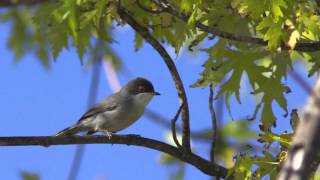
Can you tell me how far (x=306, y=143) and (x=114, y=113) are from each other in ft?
15.5

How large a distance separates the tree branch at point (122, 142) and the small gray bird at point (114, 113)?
1.85m

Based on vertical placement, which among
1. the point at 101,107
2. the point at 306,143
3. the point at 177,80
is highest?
the point at 101,107

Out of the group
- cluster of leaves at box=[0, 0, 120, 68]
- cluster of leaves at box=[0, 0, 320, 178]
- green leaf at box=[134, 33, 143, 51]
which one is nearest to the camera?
cluster of leaves at box=[0, 0, 320, 178]

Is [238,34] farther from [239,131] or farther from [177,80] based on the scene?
[239,131]

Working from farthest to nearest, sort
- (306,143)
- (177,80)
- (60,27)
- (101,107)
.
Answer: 1. (101,107)
2. (60,27)
3. (177,80)
4. (306,143)

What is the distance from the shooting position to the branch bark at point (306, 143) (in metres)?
0.89

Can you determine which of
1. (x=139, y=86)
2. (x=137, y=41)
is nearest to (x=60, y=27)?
(x=137, y=41)

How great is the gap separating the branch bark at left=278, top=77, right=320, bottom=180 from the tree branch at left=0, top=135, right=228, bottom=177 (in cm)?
232

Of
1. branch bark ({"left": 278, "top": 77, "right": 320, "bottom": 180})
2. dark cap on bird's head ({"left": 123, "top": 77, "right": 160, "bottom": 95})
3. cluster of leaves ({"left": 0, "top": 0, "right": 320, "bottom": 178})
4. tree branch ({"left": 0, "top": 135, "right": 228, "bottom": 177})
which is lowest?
branch bark ({"left": 278, "top": 77, "right": 320, "bottom": 180})

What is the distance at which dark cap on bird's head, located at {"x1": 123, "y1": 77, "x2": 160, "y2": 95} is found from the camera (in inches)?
242

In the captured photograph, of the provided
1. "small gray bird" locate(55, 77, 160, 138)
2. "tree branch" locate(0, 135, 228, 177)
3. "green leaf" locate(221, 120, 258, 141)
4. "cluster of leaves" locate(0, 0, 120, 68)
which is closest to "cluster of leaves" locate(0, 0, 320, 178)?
"cluster of leaves" locate(0, 0, 120, 68)

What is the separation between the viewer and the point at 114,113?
559 centimetres

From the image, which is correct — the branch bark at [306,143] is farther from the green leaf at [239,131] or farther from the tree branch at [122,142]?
the green leaf at [239,131]

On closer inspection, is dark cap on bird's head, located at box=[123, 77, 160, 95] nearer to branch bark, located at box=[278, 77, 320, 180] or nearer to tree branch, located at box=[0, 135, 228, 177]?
tree branch, located at box=[0, 135, 228, 177]
